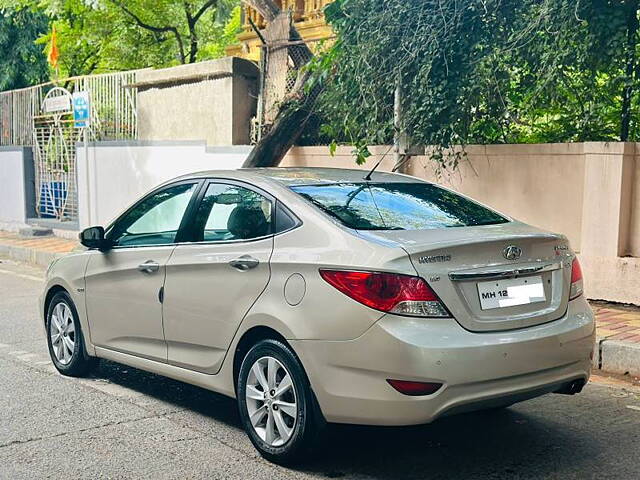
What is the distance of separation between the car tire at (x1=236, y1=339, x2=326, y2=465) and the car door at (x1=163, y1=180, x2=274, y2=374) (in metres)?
0.28

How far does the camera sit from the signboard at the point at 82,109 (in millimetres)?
14016

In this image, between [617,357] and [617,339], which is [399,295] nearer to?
[617,357]

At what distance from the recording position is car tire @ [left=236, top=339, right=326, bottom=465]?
13.9 feet

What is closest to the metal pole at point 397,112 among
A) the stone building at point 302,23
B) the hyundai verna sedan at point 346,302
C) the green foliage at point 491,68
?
the green foliage at point 491,68

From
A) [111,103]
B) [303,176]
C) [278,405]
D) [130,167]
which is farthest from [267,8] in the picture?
[278,405]

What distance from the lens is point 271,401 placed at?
175 inches

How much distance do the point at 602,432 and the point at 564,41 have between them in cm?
483

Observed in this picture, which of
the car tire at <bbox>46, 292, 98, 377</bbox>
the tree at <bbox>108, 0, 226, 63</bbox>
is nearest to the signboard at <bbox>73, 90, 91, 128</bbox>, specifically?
the tree at <bbox>108, 0, 226, 63</bbox>

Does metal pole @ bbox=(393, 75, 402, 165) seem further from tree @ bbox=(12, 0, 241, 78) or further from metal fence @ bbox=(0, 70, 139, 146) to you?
tree @ bbox=(12, 0, 241, 78)

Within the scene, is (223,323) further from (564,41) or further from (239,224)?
(564,41)

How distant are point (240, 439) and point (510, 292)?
1.83 meters

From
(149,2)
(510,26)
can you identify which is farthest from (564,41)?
(149,2)

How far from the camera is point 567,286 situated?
4551 millimetres

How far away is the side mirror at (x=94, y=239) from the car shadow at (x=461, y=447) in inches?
49.1
